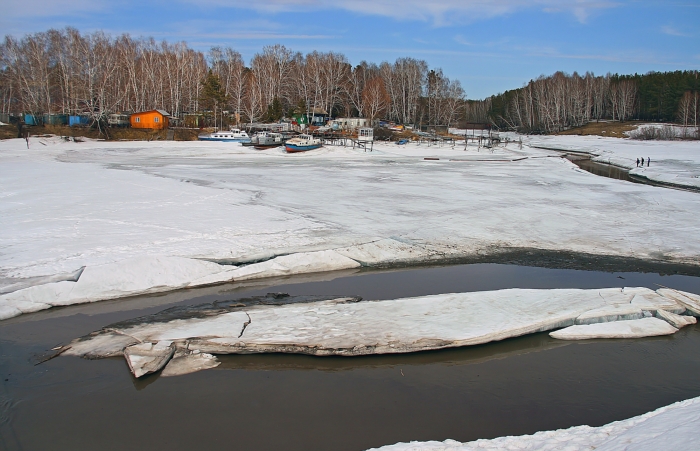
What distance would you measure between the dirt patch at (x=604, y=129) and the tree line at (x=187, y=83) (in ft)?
63.9

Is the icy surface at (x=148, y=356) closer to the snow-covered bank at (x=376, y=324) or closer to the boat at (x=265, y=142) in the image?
the snow-covered bank at (x=376, y=324)

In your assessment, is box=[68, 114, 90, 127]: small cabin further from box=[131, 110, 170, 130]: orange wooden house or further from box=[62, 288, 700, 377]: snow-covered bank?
box=[62, 288, 700, 377]: snow-covered bank

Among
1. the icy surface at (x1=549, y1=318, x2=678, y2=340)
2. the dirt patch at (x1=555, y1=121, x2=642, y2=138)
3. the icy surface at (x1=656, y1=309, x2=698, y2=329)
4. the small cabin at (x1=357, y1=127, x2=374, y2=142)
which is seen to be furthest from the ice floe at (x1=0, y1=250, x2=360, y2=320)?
the dirt patch at (x1=555, y1=121, x2=642, y2=138)

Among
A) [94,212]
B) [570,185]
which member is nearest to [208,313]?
[94,212]

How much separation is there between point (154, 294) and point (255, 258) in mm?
2258

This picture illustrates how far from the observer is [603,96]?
101m

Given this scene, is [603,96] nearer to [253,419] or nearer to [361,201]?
[361,201]

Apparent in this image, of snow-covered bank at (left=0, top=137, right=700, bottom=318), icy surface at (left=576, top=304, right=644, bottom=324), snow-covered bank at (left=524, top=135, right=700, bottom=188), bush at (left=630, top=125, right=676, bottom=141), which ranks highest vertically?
bush at (left=630, top=125, right=676, bottom=141)

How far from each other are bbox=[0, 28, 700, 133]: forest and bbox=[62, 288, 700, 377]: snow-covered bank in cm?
4782

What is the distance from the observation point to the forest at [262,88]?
176 ft

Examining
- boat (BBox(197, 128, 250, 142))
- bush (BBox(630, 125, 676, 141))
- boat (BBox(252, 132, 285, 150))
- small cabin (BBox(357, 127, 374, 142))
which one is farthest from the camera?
bush (BBox(630, 125, 676, 141))

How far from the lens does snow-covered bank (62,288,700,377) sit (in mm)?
7480

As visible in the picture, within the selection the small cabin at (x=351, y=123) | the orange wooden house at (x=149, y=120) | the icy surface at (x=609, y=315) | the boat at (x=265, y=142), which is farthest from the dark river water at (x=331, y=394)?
the small cabin at (x=351, y=123)

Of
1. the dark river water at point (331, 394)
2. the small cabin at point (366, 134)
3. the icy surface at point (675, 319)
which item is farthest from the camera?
the small cabin at point (366, 134)
